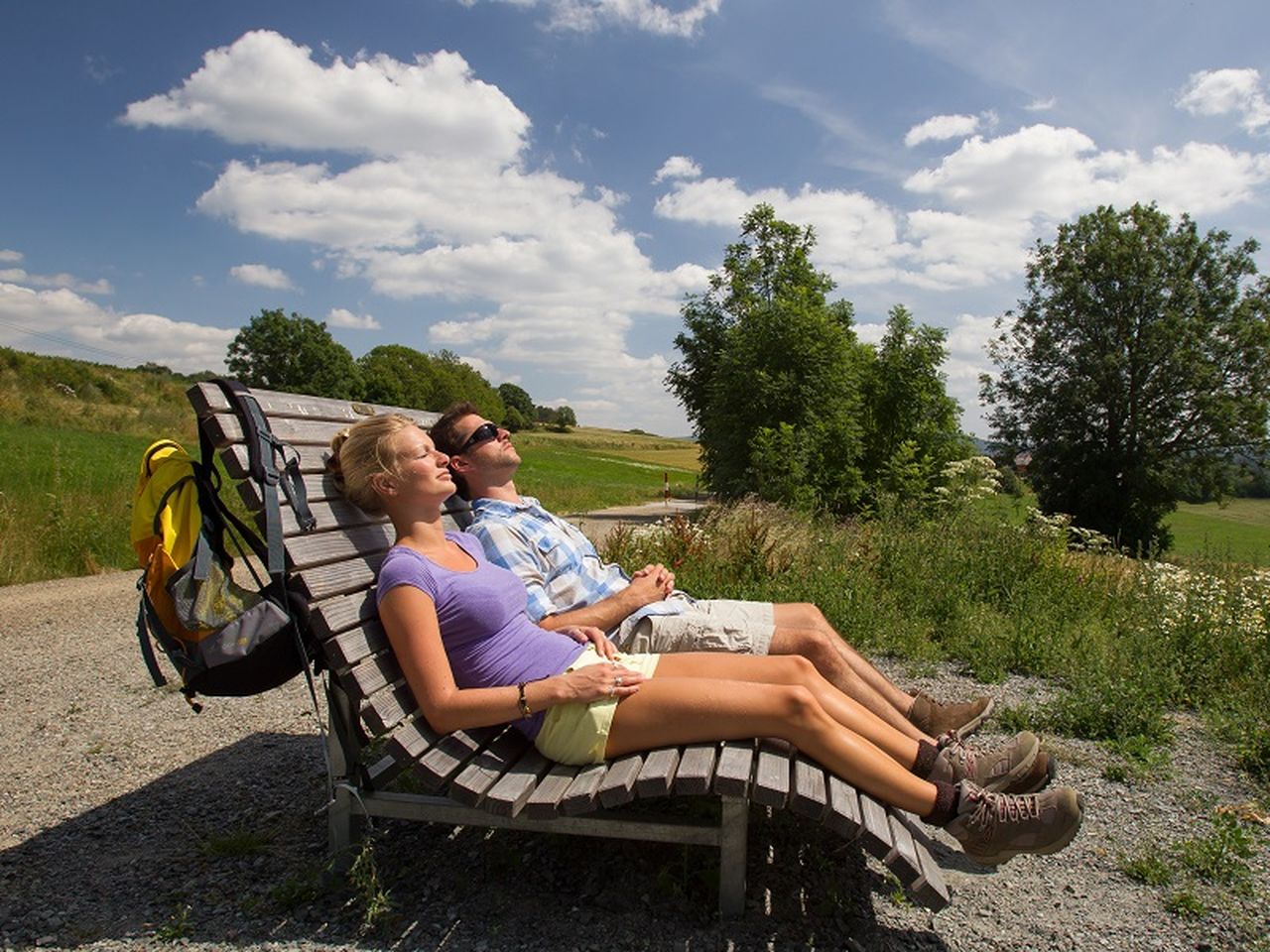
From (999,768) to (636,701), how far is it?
1.36 metres

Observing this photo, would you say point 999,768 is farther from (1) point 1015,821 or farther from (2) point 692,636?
(2) point 692,636

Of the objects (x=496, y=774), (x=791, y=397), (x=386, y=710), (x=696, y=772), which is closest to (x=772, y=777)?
(x=696, y=772)

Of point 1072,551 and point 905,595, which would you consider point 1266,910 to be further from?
point 1072,551

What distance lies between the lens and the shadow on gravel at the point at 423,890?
9.25ft

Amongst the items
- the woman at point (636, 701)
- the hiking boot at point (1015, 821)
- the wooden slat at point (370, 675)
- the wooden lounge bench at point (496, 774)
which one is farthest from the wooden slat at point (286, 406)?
the hiking boot at point (1015, 821)

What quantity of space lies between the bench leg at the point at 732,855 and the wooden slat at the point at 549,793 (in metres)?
0.51

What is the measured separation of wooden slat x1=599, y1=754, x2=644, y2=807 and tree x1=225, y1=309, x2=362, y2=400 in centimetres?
8091

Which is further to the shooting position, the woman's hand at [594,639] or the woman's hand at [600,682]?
the woman's hand at [594,639]

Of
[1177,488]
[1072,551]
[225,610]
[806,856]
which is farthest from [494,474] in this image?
[1177,488]

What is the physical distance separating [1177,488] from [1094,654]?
3339 centimetres

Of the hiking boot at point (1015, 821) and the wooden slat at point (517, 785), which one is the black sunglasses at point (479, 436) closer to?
the wooden slat at point (517, 785)

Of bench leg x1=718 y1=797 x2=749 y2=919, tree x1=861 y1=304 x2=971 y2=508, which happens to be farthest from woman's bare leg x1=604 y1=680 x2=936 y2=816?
tree x1=861 y1=304 x2=971 y2=508

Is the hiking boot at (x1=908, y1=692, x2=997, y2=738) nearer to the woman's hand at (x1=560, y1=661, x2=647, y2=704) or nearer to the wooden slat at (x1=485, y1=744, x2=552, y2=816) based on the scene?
the woman's hand at (x1=560, y1=661, x2=647, y2=704)

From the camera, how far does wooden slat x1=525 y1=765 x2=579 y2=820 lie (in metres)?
2.70
